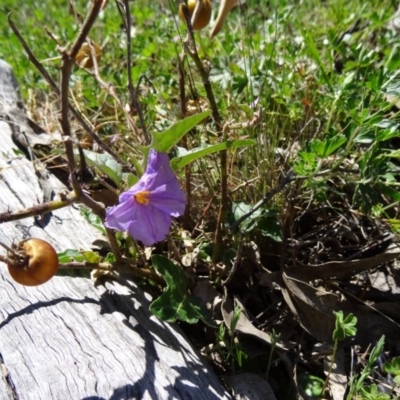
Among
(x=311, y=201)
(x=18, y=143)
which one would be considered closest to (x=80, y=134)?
(x=18, y=143)

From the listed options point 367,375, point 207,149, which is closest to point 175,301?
point 207,149

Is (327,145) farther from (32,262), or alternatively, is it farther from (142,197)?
(32,262)

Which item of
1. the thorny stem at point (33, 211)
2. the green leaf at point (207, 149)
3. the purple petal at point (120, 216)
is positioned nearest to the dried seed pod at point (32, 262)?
the thorny stem at point (33, 211)

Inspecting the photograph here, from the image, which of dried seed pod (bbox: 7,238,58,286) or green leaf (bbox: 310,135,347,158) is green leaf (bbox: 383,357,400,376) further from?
dried seed pod (bbox: 7,238,58,286)

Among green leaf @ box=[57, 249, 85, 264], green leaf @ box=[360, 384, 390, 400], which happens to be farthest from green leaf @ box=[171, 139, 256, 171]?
green leaf @ box=[360, 384, 390, 400]

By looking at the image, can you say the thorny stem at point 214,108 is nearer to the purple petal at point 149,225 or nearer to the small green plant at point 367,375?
the purple petal at point 149,225
